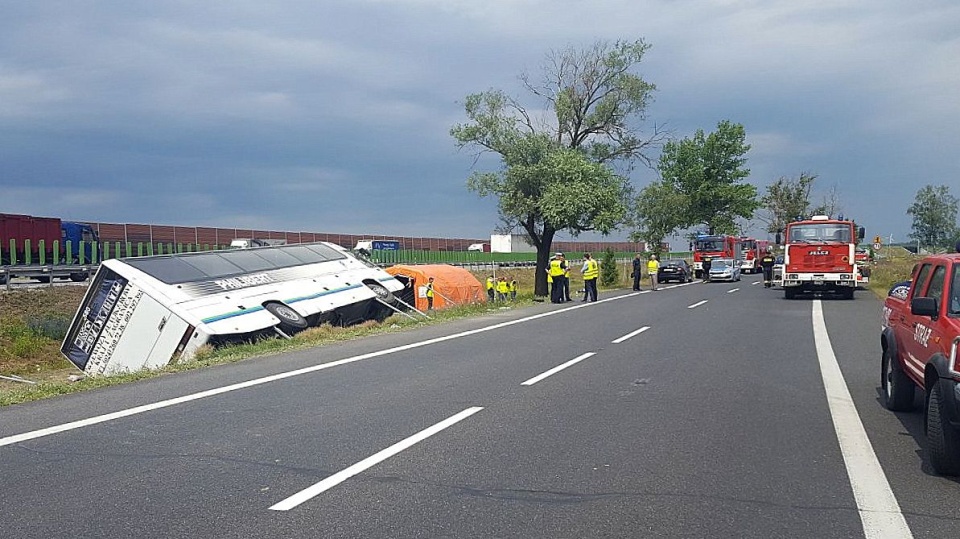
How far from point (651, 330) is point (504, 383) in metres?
7.95

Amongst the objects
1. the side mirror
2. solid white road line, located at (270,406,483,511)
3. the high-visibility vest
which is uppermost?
the side mirror

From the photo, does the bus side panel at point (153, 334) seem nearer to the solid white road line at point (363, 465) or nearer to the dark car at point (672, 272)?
the solid white road line at point (363, 465)

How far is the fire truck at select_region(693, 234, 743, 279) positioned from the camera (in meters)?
56.3

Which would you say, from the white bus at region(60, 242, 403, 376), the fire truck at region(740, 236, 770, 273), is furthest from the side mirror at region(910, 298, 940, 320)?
the fire truck at region(740, 236, 770, 273)

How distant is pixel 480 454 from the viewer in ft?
22.5

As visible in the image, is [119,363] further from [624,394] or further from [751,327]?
[751,327]

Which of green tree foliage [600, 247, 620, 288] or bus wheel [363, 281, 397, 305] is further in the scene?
green tree foliage [600, 247, 620, 288]

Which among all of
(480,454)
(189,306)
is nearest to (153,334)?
(189,306)

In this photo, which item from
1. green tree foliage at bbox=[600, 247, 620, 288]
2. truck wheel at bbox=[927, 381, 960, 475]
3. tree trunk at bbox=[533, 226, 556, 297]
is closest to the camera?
truck wheel at bbox=[927, 381, 960, 475]

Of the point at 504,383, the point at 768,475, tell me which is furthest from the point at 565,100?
the point at 768,475

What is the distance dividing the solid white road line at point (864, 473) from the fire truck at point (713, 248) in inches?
1841

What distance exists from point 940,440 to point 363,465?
4.25 meters

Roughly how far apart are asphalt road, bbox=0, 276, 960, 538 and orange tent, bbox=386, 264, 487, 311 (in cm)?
1641

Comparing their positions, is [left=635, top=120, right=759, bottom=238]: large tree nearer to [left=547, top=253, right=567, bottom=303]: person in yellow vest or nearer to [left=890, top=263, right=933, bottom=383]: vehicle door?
[left=547, top=253, right=567, bottom=303]: person in yellow vest
